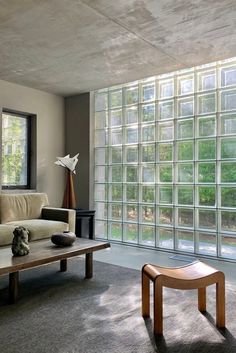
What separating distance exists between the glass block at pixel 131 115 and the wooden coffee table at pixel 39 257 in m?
2.17

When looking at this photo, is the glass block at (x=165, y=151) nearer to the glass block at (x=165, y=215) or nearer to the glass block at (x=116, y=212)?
the glass block at (x=165, y=215)

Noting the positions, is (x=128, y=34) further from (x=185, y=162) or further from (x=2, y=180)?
(x=2, y=180)

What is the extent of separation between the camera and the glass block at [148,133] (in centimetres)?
451

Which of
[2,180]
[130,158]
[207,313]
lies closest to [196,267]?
[207,313]

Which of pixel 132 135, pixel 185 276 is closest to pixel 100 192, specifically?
pixel 132 135

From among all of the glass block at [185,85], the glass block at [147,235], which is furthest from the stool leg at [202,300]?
the glass block at [185,85]

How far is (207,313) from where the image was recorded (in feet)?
7.66

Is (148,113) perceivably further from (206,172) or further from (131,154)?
(206,172)

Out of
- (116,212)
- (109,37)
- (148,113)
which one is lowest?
(116,212)

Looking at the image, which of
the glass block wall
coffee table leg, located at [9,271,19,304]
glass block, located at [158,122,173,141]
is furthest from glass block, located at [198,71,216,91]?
coffee table leg, located at [9,271,19,304]

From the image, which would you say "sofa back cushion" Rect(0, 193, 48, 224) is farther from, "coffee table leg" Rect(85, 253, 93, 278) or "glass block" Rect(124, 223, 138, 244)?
"coffee table leg" Rect(85, 253, 93, 278)

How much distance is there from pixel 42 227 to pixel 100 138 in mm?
1972

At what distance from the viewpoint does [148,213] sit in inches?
178

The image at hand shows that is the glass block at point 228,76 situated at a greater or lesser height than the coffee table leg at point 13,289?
greater
